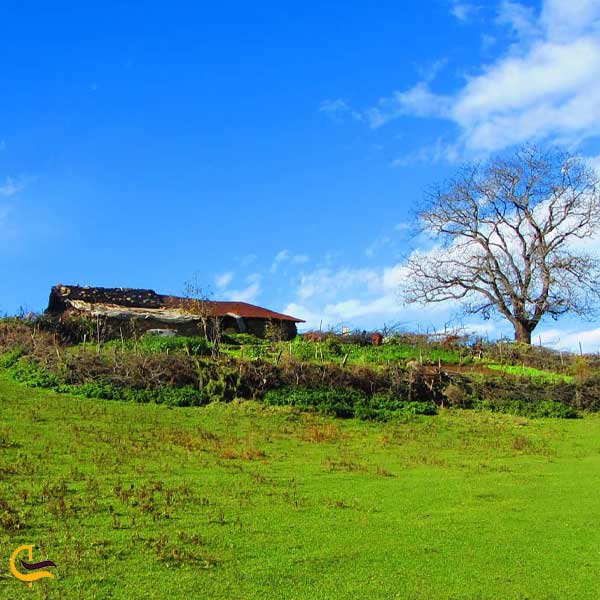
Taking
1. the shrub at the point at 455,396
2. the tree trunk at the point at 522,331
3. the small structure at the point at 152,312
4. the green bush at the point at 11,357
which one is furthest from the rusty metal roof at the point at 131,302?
the shrub at the point at 455,396

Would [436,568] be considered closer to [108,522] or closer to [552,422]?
[108,522]

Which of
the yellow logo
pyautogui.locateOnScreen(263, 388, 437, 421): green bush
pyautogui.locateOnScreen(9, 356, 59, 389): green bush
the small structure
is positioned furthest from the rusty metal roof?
the yellow logo

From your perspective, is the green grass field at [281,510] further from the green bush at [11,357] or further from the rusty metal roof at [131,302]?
the rusty metal roof at [131,302]

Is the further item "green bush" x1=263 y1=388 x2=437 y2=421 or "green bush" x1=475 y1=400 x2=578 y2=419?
"green bush" x1=475 y1=400 x2=578 y2=419

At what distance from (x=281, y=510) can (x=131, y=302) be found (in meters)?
35.2

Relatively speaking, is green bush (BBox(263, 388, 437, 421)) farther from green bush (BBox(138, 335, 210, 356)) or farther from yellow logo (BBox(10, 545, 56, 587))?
yellow logo (BBox(10, 545, 56, 587))

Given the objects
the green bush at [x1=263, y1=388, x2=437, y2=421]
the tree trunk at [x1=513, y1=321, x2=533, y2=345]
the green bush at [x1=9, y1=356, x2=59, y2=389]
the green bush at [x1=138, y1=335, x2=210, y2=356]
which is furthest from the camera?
the tree trunk at [x1=513, y1=321, x2=533, y2=345]

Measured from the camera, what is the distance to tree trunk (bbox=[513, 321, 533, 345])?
49531 millimetres

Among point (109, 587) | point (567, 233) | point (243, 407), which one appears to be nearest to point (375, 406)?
point (243, 407)

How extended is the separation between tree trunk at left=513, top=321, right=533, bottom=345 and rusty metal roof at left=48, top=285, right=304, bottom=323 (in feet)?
48.7

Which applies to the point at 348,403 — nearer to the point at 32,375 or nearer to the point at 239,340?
the point at 32,375

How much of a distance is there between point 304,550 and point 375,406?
16763 millimetres

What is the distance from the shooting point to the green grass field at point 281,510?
29.0ft

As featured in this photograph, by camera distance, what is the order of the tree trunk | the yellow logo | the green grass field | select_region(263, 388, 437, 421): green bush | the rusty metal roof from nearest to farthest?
the yellow logo → the green grass field → select_region(263, 388, 437, 421): green bush → the rusty metal roof → the tree trunk
